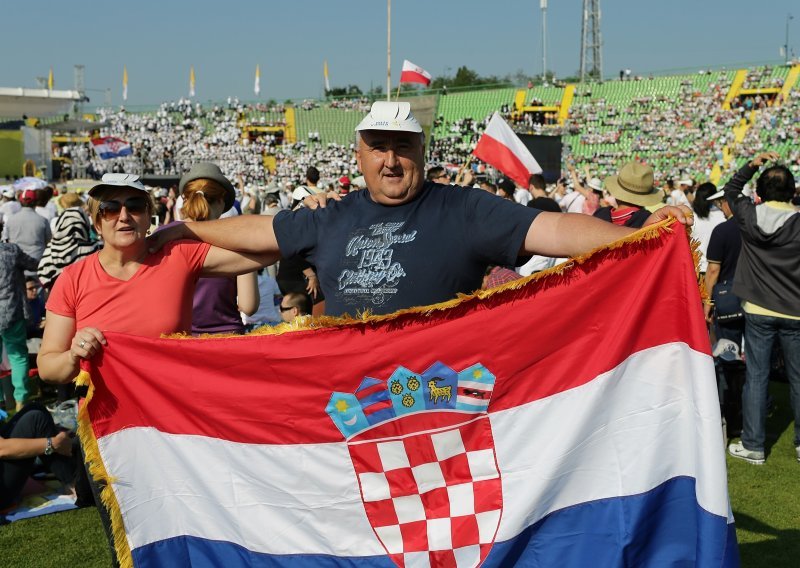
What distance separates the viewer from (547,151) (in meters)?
Result: 19.3

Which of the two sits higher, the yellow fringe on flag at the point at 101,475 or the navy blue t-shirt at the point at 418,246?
the navy blue t-shirt at the point at 418,246

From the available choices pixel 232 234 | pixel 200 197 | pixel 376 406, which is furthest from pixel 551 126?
pixel 376 406

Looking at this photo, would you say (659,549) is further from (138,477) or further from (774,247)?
(774,247)

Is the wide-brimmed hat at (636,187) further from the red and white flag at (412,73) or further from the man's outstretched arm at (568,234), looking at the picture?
the red and white flag at (412,73)

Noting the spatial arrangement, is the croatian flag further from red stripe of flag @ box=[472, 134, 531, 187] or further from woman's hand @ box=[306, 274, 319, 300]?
woman's hand @ box=[306, 274, 319, 300]

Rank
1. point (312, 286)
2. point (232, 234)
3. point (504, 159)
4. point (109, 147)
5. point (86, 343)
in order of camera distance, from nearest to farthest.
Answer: point (86, 343)
point (232, 234)
point (312, 286)
point (504, 159)
point (109, 147)

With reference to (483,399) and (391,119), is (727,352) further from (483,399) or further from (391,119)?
(391,119)

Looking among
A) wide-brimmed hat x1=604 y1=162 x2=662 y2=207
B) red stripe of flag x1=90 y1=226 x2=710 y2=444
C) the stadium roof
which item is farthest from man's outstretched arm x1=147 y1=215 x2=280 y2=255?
the stadium roof

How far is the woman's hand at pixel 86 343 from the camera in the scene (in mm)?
3230

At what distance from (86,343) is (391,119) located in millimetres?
1386

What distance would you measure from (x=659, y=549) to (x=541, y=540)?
396 millimetres

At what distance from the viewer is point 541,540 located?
3055 mm

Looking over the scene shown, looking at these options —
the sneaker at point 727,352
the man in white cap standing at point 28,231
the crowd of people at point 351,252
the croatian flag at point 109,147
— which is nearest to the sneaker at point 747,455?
the crowd of people at point 351,252

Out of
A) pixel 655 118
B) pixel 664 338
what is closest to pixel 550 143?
pixel 664 338
